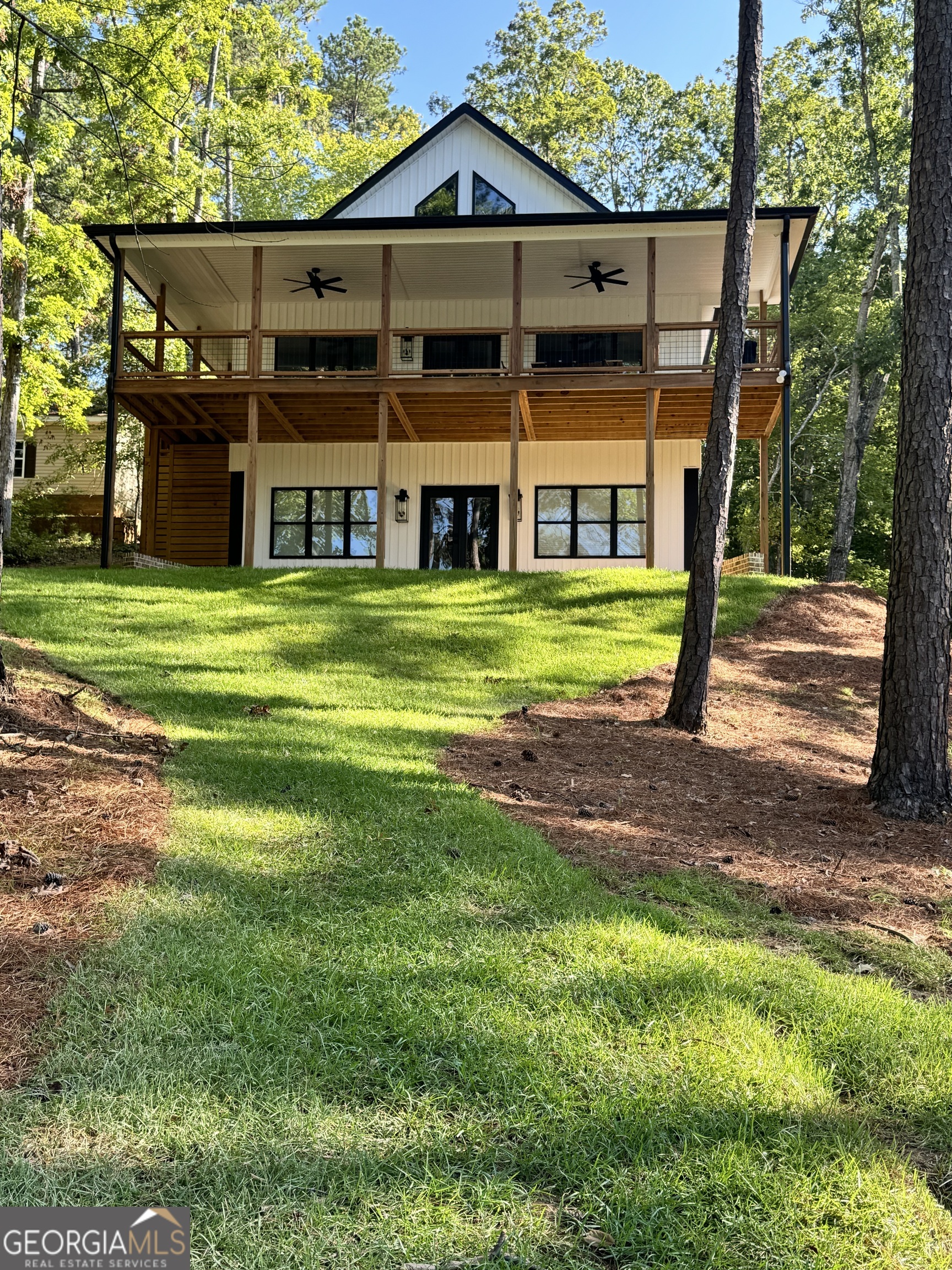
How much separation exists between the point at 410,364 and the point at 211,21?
10598mm

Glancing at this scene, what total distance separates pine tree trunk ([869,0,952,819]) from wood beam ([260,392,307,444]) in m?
12.4

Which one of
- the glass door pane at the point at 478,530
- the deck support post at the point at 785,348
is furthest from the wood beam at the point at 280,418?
the deck support post at the point at 785,348

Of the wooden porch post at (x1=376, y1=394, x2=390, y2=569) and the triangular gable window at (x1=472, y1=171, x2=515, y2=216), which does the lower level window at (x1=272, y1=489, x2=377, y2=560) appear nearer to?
the wooden porch post at (x1=376, y1=394, x2=390, y2=569)

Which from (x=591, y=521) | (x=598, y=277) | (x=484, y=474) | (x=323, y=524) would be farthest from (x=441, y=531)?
(x=598, y=277)

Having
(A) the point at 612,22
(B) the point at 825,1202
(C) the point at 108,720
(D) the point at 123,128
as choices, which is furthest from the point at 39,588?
(A) the point at 612,22

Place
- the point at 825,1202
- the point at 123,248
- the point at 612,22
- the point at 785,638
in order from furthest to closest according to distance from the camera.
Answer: the point at 612,22 → the point at 123,248 → the point at 785,638 → the point at 825,1202

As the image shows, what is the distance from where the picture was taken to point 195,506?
68.7 feet

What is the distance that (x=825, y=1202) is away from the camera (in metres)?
2.35

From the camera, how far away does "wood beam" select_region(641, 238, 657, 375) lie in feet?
52.1

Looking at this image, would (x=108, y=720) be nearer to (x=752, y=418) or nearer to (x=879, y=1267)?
(x=879, y=1267)

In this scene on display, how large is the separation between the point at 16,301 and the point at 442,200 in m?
9.60

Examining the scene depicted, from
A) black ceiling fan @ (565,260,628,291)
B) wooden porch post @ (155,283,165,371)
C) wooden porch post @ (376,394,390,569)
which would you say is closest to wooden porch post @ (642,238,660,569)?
black ceiling fan @ (565,260,628,291)

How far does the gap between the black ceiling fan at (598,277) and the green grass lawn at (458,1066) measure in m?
15.5

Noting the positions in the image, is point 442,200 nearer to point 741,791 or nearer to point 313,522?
point 313,522
